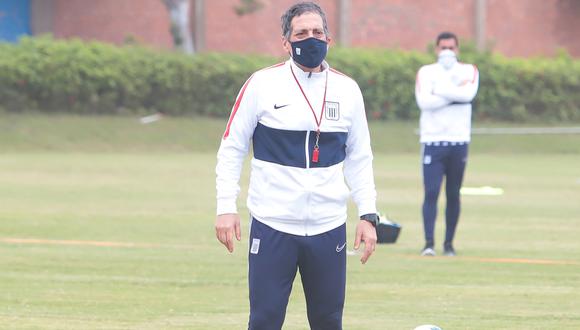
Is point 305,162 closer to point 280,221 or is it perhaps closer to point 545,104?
point 280,221

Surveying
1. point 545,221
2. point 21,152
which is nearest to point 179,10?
point 21,152

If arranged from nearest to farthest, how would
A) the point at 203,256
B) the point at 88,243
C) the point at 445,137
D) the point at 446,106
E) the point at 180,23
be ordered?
the point at 203,256
the point at 445,137
the point at 446,106
the point at 88,243
the point at 180,23

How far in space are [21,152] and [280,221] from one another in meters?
27.0

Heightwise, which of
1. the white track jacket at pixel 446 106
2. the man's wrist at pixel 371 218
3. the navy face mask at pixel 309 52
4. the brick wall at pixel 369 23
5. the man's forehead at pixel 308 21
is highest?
the man's forehead at pixel 308 21

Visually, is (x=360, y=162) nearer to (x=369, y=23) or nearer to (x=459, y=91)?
(x=459, y=91)

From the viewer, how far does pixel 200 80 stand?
38.6 m

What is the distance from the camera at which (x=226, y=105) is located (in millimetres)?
38844

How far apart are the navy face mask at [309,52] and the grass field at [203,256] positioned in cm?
340

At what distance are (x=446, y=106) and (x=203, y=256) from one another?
3.16m

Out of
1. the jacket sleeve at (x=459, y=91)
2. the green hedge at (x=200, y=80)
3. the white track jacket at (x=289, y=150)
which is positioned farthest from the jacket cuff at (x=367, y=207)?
the green hedge at (x=200, y=80)

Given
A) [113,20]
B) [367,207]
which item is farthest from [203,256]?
[113,20]

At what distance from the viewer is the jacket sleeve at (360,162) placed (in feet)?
24.0

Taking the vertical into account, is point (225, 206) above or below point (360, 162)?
below

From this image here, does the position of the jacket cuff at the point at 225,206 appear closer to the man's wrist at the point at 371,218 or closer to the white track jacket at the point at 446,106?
the man's wrist at the point at 371,218
